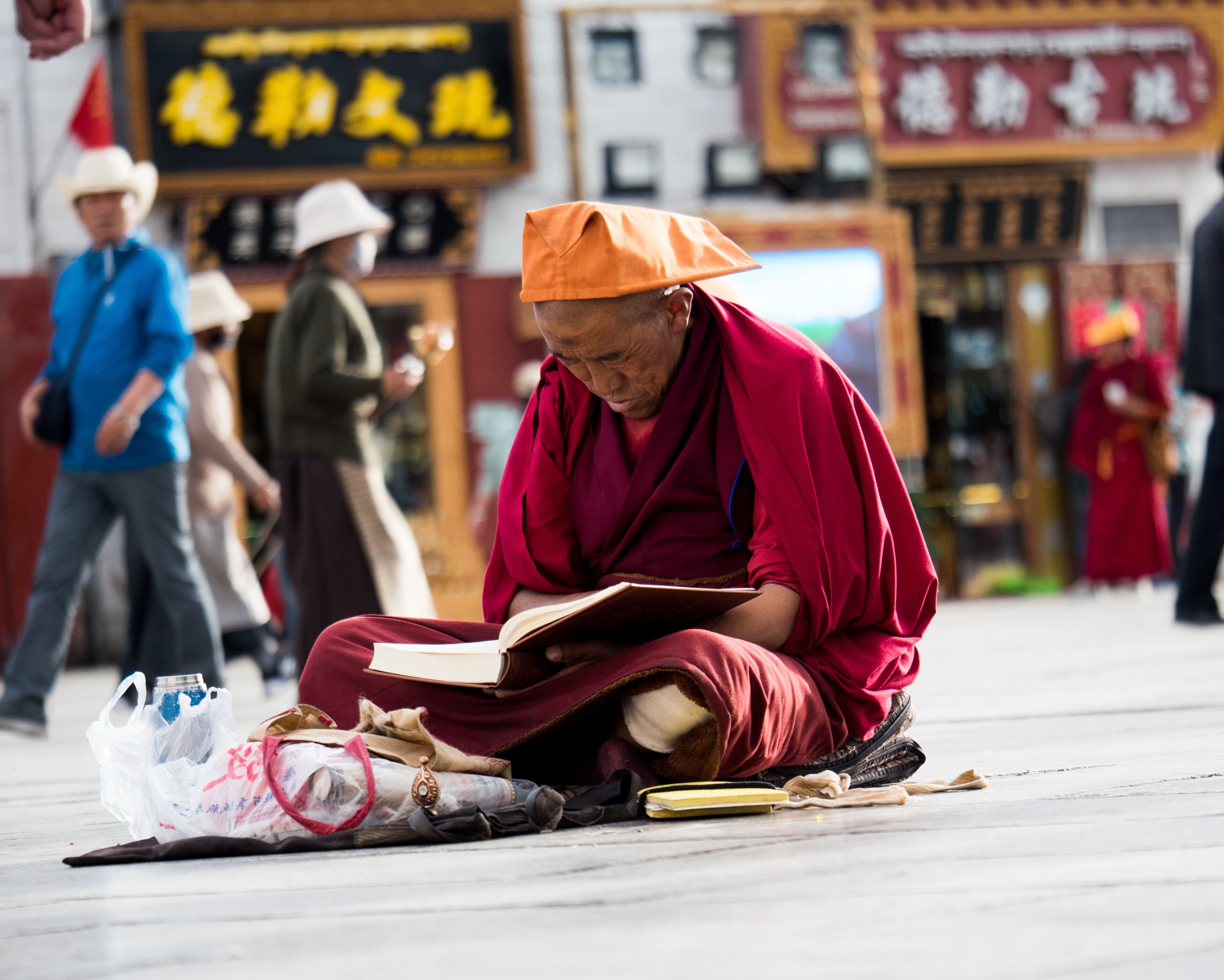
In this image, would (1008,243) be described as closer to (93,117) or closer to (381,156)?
(381,156)

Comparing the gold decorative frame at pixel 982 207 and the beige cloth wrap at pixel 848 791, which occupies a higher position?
the gold decorative frame at pixel 982 207

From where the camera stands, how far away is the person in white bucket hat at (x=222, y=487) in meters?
6.76

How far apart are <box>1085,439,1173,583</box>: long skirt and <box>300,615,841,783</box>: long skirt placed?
328 inches

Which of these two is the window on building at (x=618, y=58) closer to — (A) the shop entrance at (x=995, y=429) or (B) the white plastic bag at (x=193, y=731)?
(A) the shop entrance at (x=995, y=429)

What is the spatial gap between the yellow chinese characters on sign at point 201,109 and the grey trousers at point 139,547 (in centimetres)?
556

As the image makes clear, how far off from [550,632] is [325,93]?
8.60m

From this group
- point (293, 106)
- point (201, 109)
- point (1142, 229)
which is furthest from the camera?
point (1142, 229)

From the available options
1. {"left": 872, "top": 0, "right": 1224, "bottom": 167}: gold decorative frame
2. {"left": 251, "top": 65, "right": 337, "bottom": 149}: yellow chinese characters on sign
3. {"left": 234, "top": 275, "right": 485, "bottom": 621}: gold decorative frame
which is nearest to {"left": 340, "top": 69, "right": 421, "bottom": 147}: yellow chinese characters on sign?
{"left": 251, "top": 65, "right": 337, "bottom": 149}: yellow chinese characters on sign

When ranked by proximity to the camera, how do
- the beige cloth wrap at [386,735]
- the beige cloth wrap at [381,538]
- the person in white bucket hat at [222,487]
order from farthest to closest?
the person in white bucket hat at [222,487] → the beige cloth wrap at [381,538] → the beige cloth wrap at [386,735]

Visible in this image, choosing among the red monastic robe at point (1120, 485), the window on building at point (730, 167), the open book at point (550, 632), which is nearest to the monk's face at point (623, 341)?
the open book at point (550, 632)

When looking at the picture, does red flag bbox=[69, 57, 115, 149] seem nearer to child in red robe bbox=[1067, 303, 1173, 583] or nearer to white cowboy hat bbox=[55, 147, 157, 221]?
white cowboy hat bbox=[55, 147, 157, 221]

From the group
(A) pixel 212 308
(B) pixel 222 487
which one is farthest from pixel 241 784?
(A) pixel 212 308

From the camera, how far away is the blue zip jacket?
5.24m

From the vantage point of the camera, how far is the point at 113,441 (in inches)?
200
